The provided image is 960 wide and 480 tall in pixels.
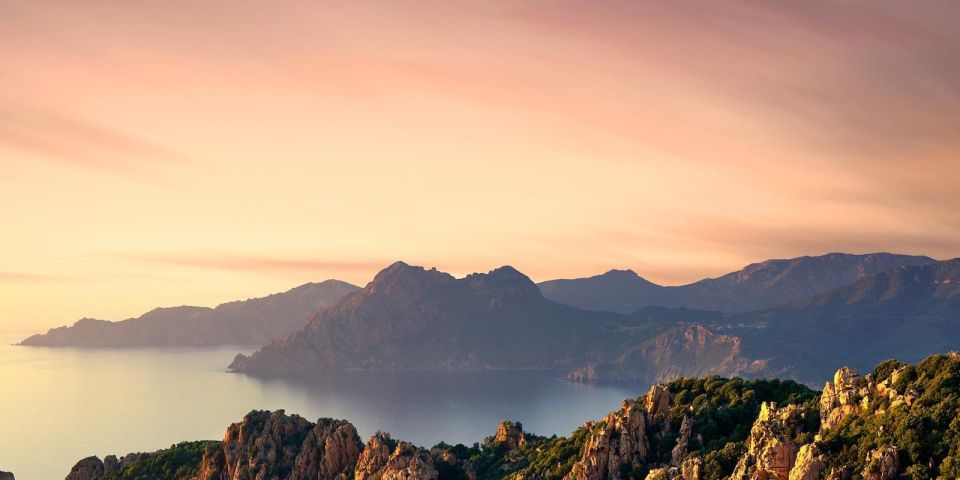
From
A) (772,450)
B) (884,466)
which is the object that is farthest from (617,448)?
(884,466)

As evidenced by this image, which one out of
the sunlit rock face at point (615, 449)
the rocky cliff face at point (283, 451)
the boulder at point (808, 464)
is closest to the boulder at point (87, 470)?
the rocky cliff face at point (283, 451)

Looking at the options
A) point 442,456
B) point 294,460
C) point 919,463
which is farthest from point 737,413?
point 294,460

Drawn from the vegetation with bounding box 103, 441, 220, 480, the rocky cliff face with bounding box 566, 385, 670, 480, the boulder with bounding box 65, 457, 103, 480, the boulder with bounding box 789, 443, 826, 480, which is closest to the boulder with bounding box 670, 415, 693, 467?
the rocky cliff face with bounding box 566, 385, 670, 480

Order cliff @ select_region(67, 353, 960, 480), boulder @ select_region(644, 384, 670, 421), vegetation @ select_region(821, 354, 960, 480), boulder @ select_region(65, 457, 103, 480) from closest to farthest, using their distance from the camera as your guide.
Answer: vegetation @ select_region(821, 354, 960, 480) → cliff @ select_region(67, 353, 960, 480) → boulder @ select_region(644, 384, 670, 421) → boulder @ select_region(65, 457, 103, 480)

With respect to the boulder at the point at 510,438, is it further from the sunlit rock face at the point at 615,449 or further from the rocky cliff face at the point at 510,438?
the sunlit rock face at the point at 615,449

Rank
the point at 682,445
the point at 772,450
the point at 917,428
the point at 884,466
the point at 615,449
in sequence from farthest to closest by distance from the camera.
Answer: the point at 615,449, the point at 682,445, the point at 772,450, the point at 917,428, the point at 884,466

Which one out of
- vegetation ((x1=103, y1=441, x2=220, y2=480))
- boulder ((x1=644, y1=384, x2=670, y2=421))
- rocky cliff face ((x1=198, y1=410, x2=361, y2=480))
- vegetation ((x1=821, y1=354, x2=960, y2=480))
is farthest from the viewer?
vegetation ((x1=103, y1=441, x2=220, y2=480))

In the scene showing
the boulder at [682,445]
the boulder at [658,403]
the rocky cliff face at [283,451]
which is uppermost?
the boulder at [658,403]

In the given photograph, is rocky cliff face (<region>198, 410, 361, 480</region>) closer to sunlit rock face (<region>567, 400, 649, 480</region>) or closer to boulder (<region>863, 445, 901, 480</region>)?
sunlit rock face (<region>567, 400, 649, 480</region>)

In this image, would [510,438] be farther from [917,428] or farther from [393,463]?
[917,428]

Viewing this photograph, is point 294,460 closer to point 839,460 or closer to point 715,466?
point 715,466

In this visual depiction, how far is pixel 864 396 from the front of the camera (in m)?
59.9

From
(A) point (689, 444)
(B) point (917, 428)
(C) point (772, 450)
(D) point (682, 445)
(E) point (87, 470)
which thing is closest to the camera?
(B) point (917, 428)

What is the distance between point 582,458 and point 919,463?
33625 mm
